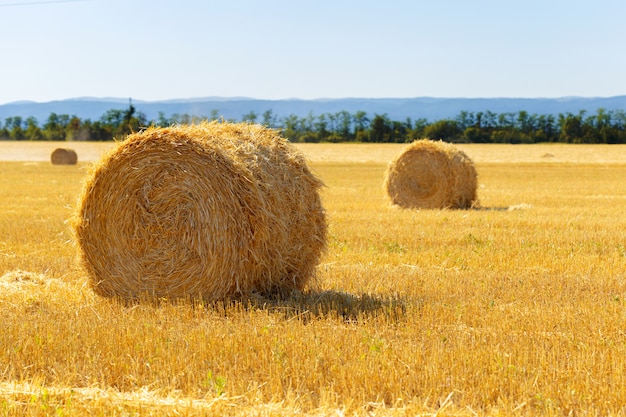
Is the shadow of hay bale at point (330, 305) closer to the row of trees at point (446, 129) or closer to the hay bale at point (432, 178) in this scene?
the hay bale at point (432, 178)

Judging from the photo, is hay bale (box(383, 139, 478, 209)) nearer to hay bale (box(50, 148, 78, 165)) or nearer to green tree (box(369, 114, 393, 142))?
hay bale (box(50, 148, 78, 165))

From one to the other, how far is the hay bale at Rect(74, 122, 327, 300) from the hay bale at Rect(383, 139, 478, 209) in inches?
409

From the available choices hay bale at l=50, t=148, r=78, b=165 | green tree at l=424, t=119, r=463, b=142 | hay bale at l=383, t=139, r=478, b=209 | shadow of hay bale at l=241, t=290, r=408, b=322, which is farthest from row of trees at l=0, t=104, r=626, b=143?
shadow of hay bale at l=241, t=290, r=408, b=322

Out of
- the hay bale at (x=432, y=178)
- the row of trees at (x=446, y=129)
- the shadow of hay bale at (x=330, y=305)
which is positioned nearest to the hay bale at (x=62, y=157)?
the hay bale at (x=432, y=178)

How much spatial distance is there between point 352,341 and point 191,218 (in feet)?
8.24

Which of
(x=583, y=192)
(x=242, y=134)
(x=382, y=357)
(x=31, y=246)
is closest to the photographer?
(x=382, y=357)

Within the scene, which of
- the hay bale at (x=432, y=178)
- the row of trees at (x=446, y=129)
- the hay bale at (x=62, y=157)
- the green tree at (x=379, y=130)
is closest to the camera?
the hay bale at (x=432, y=178)

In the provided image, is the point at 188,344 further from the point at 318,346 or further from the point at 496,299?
the point at 496,299

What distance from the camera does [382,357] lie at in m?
6.27

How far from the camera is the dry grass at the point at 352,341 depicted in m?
5.53

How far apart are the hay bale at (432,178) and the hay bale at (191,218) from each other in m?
10.4

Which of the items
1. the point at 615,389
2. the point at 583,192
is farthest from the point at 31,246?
the point at 583,192

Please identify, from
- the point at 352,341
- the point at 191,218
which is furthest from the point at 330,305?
the point at 191,218

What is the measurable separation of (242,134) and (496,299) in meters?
3.14
